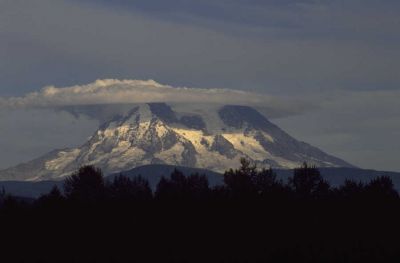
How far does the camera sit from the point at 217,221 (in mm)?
145375

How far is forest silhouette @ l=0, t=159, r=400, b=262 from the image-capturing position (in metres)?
118

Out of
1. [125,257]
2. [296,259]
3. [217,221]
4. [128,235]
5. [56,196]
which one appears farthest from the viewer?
[56,196]

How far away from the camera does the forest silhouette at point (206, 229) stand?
118312mm

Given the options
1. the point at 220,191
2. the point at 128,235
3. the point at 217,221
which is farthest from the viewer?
the point at 220,191

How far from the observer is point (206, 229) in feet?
458

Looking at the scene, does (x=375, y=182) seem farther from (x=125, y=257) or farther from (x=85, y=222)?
(x=125, y=257)

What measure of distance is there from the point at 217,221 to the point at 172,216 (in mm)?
6427

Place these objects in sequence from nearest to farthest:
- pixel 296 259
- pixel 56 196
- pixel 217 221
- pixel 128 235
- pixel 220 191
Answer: pixel 296 259
pixel 128 235
pixel 217 221
pixel 56 196
pixel 220 191

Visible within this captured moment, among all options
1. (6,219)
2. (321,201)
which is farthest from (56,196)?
(321,201)

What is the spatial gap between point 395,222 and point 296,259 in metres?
43.2

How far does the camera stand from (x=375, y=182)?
190875 millimetres

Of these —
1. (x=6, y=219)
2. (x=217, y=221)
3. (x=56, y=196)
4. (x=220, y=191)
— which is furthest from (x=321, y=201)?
(x=6, y=219)

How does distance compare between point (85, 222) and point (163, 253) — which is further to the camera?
point (85, 222)

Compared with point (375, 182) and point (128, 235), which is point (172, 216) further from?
→ point (375, 182)
